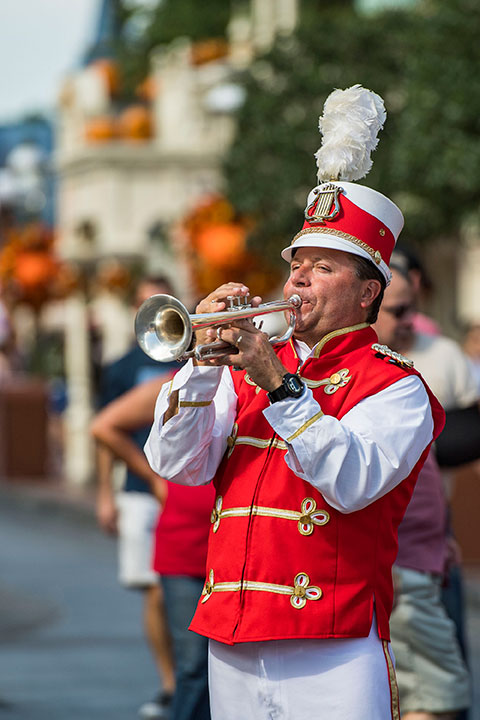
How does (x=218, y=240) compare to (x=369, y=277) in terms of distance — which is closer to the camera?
(x=369, y=277)

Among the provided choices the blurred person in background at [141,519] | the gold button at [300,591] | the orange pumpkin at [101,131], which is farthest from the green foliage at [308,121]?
the gold button at [300,591]

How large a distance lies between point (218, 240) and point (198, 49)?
12.0m

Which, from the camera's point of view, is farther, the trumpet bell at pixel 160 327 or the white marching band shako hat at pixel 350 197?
the white marching band shako hat at pixel 350 197

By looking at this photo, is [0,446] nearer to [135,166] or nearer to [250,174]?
[250,174]

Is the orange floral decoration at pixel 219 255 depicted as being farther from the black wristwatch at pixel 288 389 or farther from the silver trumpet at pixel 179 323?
the black wristwatch at pixel 288 389

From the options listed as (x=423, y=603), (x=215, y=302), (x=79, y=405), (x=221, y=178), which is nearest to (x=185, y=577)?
(x=423, y=603)

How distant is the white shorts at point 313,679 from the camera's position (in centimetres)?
337

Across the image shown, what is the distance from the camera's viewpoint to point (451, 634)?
197 inches

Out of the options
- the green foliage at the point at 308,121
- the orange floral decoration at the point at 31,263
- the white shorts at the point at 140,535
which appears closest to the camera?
the white shorts at the point at 140,535

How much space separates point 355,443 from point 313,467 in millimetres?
110

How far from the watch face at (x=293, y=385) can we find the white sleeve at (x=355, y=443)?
0.02 m

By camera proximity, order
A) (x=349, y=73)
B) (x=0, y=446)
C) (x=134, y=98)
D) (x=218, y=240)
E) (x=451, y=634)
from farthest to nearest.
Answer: (x=134, y=98)
(x=0, y=446)
(x=349, y=73)
(x=218, y=240)
(x=451, y=634)

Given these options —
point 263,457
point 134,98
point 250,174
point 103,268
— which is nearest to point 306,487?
point 263,457

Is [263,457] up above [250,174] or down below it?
below
